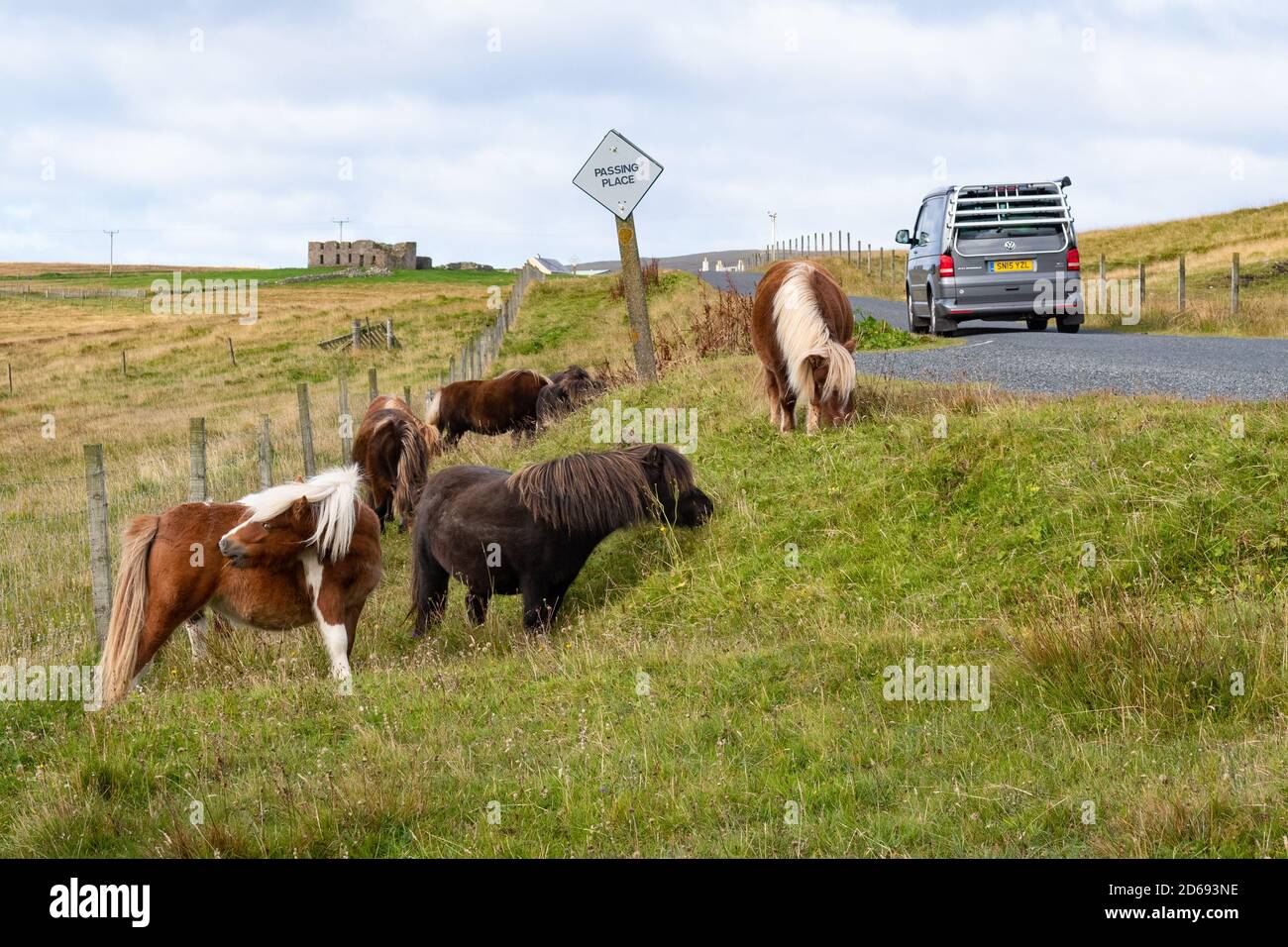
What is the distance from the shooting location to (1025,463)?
855cm

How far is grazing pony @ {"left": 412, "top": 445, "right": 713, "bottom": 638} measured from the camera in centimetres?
833

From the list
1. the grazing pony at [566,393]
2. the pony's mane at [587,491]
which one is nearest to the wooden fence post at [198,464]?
the pony's mane at [587,491]

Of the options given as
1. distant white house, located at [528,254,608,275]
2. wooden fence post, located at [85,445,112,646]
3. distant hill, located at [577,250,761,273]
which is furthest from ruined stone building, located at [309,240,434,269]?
wooden fence post, located at [85,445,112,646]

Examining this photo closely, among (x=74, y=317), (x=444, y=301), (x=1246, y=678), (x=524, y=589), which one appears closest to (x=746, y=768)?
(x=1246, y=678)

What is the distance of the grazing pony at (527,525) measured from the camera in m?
8.33

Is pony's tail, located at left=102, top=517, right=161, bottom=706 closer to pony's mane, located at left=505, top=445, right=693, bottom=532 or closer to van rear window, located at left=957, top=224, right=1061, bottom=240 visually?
pony's mane, located at left=505, top=445, right=693, bottom=532

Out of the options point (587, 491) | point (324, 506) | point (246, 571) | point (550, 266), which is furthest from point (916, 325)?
point (550, 266)

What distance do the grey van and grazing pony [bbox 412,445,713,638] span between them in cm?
1045

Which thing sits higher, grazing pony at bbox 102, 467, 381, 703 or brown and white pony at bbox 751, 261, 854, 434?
brown and white pony at bbox 751, 261, 854, 434

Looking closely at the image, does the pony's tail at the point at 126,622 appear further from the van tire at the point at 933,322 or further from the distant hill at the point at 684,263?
the distant hill at the point at 684,263

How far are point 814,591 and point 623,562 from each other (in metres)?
1.95

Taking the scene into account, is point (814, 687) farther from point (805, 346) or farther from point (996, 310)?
point (996, 310)

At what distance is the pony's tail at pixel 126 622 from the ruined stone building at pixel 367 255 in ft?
352

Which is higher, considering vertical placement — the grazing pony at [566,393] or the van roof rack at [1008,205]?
the van roof rack at [1008,205]
